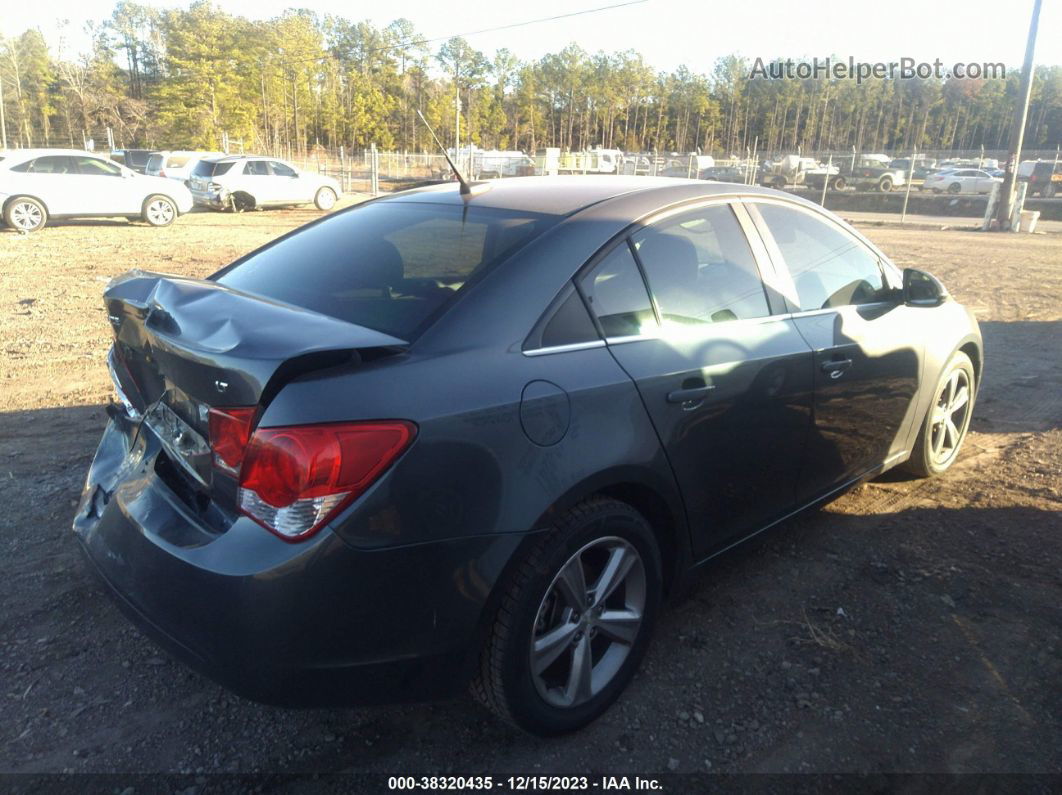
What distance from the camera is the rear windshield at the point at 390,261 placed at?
8.16ft

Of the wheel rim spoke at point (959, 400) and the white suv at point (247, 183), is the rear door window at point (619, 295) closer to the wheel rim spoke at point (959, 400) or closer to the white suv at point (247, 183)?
the wheel rim spoke at point (959, 400)

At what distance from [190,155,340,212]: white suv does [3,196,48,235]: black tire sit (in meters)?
6.76

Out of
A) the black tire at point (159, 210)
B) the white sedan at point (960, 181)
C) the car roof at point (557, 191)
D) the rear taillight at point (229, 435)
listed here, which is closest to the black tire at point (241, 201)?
the black tire at point (159, 210)

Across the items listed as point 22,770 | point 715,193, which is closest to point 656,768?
point 22,770

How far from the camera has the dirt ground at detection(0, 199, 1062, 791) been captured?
8.02 feet

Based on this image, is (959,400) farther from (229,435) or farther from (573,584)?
(229,435)

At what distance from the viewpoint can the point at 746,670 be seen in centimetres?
286

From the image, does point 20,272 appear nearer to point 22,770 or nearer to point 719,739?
point 22,770

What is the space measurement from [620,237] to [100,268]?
1078 centimetres

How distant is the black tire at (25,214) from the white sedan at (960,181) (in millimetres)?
38825

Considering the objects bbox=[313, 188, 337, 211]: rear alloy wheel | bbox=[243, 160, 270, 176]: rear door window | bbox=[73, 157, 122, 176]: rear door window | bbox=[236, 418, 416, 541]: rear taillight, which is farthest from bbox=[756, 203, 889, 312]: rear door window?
bbox=[313, 188, 337, 211]: rear alloy wheel

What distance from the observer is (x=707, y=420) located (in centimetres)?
275

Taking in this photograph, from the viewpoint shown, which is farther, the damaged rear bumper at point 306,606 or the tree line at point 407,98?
the tree line at point 407,98

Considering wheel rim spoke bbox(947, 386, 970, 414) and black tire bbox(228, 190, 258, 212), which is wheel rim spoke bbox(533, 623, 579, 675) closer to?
wheel rim spoke bbox(947, 386, 970, 414)
